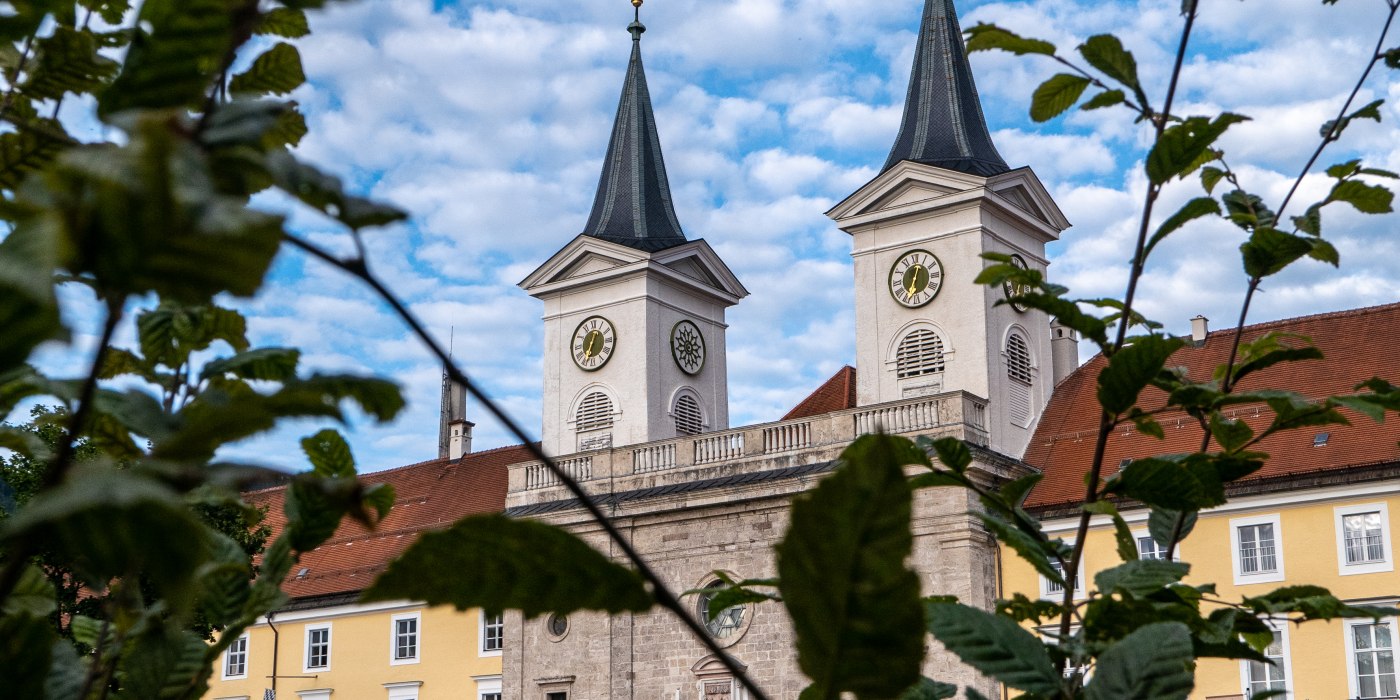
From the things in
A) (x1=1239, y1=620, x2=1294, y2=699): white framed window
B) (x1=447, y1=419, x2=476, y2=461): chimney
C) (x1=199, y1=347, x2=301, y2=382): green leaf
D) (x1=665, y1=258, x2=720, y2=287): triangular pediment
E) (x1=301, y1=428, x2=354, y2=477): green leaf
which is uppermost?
(x1=665, y1=258, x2=720, y2=287): triangular pediment

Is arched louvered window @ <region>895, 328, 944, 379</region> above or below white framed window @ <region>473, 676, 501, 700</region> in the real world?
above

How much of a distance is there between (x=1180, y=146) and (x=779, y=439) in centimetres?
2513

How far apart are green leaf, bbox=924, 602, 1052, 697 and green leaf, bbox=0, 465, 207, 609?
2.86ft

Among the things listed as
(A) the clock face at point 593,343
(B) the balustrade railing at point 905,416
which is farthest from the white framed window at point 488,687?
(B) the balustrade railing at point 905,416

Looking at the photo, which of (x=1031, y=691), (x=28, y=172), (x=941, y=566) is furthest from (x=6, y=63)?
(x=941, y=566)

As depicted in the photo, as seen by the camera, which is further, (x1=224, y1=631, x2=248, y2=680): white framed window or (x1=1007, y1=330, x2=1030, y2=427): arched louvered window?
(x1=224, y1=631, x2=248, y2=680): white framed window

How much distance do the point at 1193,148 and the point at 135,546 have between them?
170 cm

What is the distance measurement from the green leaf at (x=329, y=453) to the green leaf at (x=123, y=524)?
2.98 ft

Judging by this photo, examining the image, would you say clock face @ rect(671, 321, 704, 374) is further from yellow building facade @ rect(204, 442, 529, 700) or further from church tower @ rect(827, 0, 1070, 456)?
yellow building facade @ rect(204, 442, 529, 700)

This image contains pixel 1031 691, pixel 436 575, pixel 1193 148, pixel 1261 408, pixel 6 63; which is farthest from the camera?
pixel 1261 408

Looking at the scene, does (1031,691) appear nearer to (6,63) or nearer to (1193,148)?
(1193,148)

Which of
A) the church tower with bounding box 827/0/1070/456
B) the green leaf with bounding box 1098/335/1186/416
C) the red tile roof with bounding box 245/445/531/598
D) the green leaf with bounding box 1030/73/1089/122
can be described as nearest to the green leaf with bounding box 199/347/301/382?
the green leaf with bounding box 1098/335/1186/416

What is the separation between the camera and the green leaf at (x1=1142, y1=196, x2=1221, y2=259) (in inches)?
83.0

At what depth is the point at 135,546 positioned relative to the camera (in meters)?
0.75
